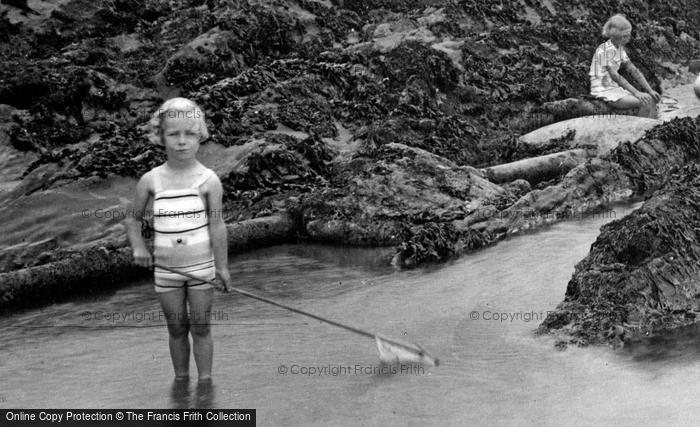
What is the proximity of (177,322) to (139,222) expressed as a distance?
1.86ft

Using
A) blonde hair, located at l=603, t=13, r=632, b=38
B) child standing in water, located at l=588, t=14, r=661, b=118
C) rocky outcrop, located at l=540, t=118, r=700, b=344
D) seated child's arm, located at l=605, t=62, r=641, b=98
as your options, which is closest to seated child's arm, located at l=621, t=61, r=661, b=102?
child standing in water, located at l=588, t=14, r=661, b=118

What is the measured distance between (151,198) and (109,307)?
98.8 inches

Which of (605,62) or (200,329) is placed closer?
(200,329)

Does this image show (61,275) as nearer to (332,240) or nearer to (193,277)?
(332,240)

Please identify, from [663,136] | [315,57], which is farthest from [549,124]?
[315,57]

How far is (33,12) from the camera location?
13.3 m

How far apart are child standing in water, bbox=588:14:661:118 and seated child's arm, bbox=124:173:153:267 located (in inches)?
333

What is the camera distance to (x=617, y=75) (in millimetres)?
12547

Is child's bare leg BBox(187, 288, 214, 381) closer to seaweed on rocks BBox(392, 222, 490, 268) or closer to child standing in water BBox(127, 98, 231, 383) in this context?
child standing in water BBox(127, 98, 231, 383)

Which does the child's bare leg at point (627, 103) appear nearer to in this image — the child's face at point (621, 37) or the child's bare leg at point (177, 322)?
the child's face at point (621, 37)

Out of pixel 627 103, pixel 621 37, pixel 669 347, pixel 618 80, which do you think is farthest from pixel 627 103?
pixel 669 347

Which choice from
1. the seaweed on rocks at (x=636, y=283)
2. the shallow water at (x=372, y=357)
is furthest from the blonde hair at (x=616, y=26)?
the seaweed on rocks at (x=636, y=283)

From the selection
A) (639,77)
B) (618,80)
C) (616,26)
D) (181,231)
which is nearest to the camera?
(181,231)

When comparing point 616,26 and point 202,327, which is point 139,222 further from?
point 616,26
